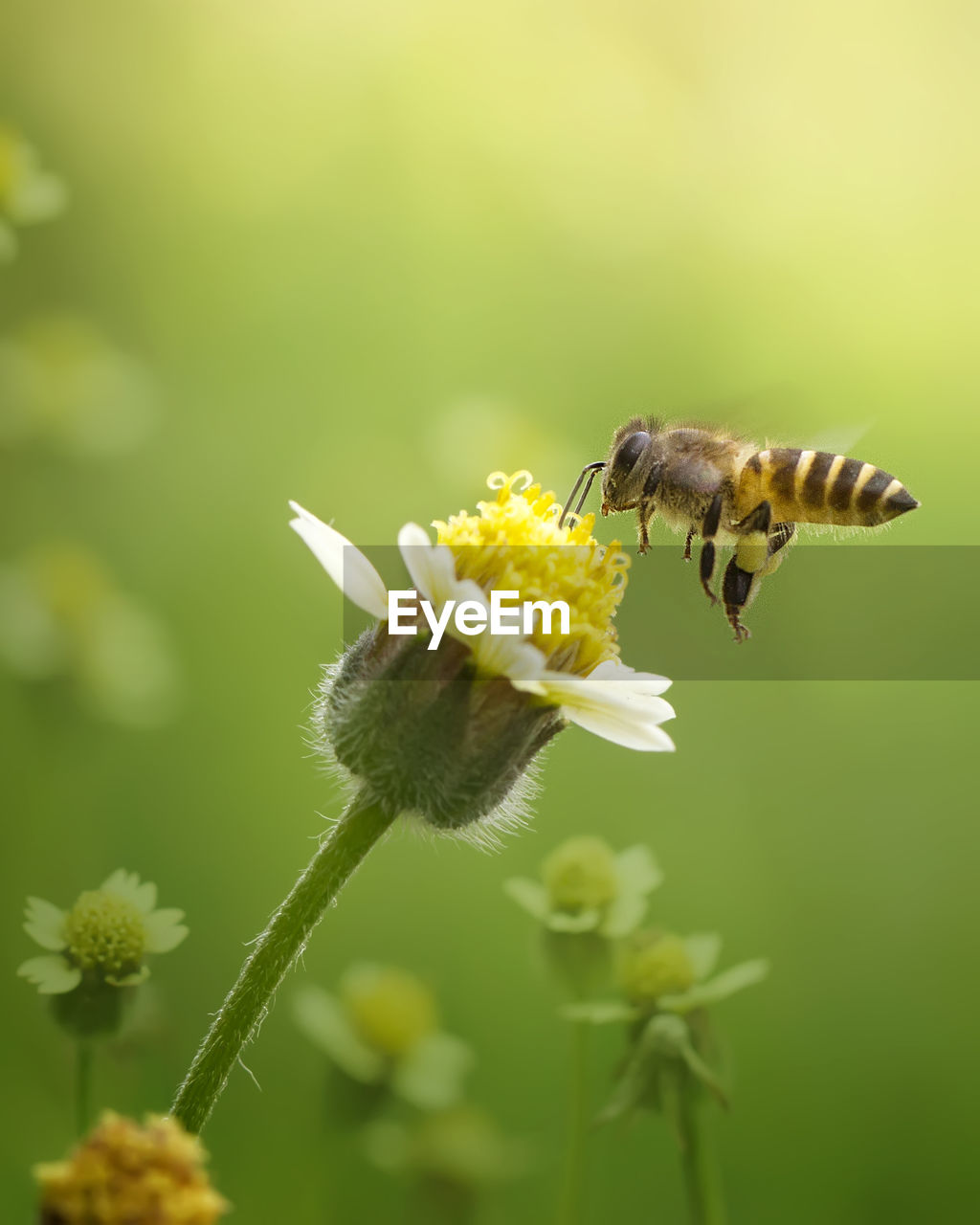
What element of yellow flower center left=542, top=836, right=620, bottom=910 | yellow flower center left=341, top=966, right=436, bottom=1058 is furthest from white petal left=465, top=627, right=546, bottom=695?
yellow flower center left=341, top=966, right=436, bottom=1058

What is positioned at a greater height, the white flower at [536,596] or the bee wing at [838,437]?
the bee wing at [838,437]

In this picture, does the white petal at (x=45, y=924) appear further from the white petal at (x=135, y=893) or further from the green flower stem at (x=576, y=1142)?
the green flower stem at (x=576, y=1142)

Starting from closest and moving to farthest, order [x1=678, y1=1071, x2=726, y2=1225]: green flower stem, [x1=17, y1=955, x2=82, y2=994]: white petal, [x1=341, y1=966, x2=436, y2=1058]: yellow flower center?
1. [x1=17, y1=955, x2=82, y2=994]: white petal
2. [x1=678, y1=1071, x2=726, y2=1225]: green flower stem
3. [x1=341, y1=966, x2=436, y2=1058]: yellow flower center

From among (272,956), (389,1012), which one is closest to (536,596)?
(272,956)

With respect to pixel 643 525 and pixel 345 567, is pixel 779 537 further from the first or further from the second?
pixel 345 567

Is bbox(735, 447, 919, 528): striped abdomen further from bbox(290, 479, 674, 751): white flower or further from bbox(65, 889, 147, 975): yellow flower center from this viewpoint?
bbox(65, 889, 147, 975): yellow flower center

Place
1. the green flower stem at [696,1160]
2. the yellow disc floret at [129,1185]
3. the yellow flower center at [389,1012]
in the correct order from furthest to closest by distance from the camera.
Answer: the yellow flower center at [389,1012] < the green flower stem at [696,1160] < the yellow disc floret at [129,1185]

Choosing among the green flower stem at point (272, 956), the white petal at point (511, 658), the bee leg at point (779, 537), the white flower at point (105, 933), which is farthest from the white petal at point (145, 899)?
the bee leg at point (779, 537)
